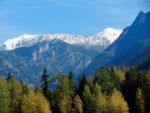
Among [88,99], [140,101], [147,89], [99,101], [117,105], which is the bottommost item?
[117,105]

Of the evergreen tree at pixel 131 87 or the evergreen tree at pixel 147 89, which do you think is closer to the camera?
the evergreen tree at pixel 147 89

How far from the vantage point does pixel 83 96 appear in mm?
160750

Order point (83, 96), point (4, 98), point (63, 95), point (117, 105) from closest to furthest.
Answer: point (117, 105) < point (83, 96) < point (4, 98) < point (63, 95)

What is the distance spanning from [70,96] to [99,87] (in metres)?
13.2

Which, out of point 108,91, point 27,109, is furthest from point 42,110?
point 108,91

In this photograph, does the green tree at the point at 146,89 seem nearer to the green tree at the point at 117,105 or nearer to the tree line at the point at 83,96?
the tree line at the point at 83,96

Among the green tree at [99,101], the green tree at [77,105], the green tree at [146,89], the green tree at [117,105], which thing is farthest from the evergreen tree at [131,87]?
the green tree at [77,105]

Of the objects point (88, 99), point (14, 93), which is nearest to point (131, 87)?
point (88, 99)

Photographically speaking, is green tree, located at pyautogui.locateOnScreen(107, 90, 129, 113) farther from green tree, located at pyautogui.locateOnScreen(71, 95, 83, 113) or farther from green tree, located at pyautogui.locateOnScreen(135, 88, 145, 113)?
green tree, located at pyautogui.locateOnScreen(71, 95, 83, 113)

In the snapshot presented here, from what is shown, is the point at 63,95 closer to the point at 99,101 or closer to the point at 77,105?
the point at 77,105

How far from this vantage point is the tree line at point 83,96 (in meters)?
147

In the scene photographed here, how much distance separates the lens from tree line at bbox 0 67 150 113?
481 ft

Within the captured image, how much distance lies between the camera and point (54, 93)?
167 m

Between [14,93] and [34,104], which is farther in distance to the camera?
[14,93]
